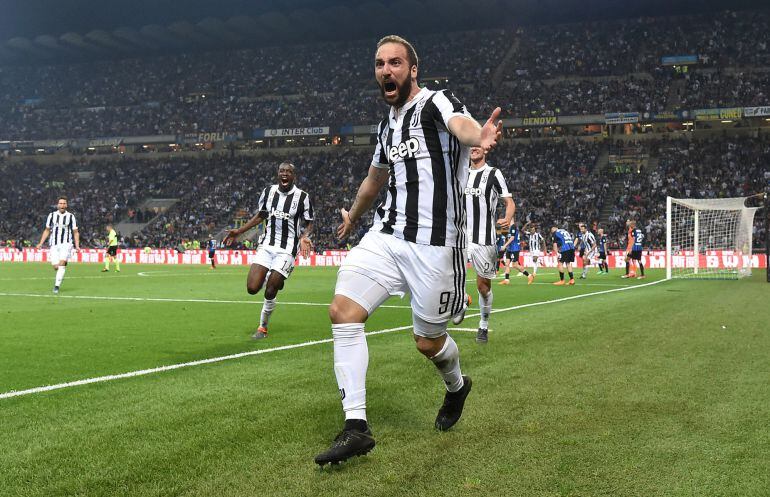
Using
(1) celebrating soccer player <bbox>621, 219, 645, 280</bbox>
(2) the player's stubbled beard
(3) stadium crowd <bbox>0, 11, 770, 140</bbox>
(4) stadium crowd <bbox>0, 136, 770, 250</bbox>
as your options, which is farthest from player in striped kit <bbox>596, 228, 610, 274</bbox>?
(2) the player's stubbled beard

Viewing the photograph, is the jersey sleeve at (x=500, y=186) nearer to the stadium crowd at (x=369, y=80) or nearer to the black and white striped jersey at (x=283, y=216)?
the black and white striped jersey at (x=283, y=216)

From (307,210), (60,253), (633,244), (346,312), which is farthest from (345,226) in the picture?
(633,244)

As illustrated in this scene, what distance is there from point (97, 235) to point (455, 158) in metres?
53.3

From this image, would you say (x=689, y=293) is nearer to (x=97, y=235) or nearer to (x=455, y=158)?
(x=455, y=158)

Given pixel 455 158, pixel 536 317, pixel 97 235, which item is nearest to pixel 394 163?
pixel 455 158

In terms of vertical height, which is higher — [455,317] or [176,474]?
[455,317]

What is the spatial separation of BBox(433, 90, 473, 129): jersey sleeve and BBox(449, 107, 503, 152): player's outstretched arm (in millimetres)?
54

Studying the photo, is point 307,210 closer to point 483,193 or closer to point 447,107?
point 483,193

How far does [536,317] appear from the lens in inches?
438

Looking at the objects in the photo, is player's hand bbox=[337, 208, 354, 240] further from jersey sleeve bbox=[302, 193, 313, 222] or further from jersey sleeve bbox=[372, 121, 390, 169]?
jersey sleeve bbox=[302, 193, 313, 222]

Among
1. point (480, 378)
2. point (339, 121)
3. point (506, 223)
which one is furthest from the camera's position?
point (339, 121)

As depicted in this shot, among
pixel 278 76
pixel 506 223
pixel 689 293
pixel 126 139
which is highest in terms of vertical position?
pixel 278 76

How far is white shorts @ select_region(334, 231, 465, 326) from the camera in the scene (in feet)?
13.3

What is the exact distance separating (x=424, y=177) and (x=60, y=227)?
1685 centimetres
